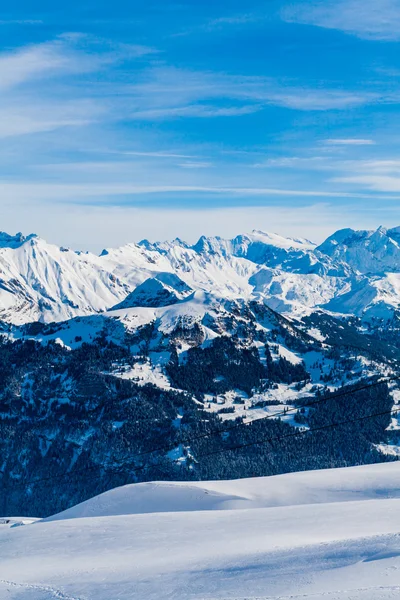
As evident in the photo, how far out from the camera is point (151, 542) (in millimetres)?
60750

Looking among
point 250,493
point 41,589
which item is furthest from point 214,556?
point 250,493

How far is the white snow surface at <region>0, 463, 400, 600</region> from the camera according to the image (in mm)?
39344

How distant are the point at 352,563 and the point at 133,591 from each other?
47.2 ft

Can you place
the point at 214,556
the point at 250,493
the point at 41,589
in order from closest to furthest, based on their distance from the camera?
the point at 41,589
the point at 214,556
the point at 250,493

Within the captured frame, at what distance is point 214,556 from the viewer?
50938 millimetres

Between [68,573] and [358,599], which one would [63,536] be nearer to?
[68,573]

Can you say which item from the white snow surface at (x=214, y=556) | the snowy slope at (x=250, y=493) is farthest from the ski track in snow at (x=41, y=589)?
the snowy slope at (x=250, y=493)

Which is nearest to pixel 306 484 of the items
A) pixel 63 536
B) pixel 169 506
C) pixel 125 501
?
pixel 169 506

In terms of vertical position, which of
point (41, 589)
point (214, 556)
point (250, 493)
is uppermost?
point (41, 589)

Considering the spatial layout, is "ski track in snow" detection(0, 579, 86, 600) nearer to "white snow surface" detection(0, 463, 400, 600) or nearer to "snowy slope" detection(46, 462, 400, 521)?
"white snow surface" detection(0, 463, 400, 600)

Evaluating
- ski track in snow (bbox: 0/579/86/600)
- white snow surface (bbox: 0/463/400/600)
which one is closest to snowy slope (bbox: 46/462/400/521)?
white snow surface (bbox: 0/463/400/600)

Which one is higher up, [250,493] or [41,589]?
[41,589]

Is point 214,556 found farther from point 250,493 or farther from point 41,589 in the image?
point 250,493

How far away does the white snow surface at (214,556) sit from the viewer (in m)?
39.3
